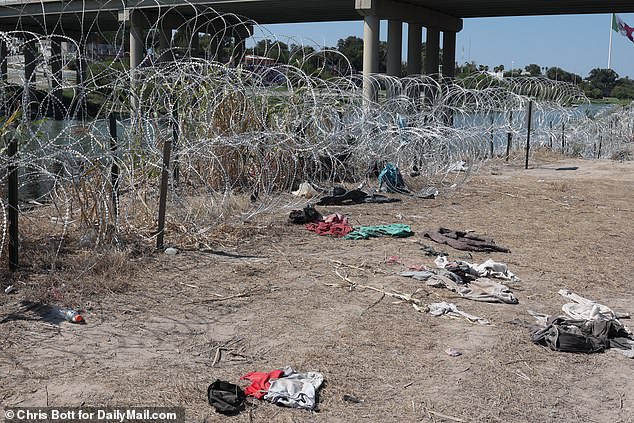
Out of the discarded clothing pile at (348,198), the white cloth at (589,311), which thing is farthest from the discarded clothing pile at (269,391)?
the discarded clothing pile at (348,198)

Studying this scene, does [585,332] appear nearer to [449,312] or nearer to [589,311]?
[589,311]

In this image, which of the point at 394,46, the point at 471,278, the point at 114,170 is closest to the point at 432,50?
the point at 394,46

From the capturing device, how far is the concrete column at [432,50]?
37.0m

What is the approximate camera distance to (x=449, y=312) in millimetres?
5875

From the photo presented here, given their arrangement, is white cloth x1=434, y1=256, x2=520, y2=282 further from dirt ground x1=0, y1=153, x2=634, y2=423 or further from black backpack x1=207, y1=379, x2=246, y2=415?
black backpack x1=207, y1=379, x2=246, y2=415

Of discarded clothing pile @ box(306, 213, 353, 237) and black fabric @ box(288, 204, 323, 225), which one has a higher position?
black fabric @ box(288, 204, 323, 225)

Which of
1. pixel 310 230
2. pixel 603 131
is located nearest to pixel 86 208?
pixel 310 230

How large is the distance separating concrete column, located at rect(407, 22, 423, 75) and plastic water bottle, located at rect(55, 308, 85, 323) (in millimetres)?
31009

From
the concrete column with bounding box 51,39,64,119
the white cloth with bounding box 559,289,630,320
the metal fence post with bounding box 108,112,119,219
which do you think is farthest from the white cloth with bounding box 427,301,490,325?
the concrete column with bounding box 51,39,64,119

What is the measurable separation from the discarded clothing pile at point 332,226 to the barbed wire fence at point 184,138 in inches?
27.7

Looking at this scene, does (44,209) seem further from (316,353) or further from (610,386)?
(610,386)

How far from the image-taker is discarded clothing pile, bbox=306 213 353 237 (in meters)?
8.66

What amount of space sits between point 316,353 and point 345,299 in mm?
1312

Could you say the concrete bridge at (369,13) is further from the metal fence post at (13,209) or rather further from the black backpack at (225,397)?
the black backpack at (225,397)
